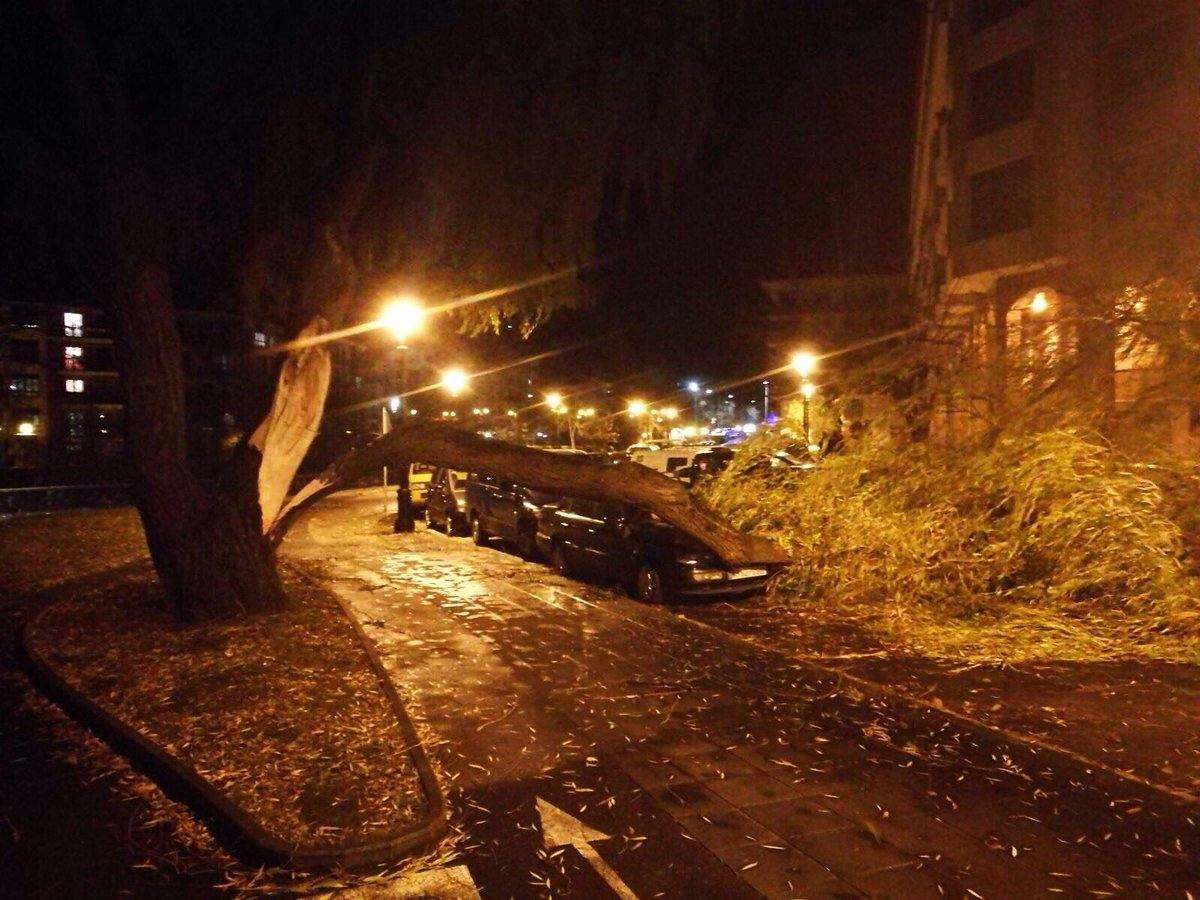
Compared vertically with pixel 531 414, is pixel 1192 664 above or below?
below

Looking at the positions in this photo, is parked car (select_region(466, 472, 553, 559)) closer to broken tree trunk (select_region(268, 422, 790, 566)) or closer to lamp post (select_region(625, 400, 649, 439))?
broken tree trunk (select_region(268, 422, 790, 566))

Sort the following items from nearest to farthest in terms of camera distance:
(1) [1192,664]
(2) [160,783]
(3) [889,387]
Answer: (2) [160,783]
(1) [1192,664]
(3) [889,387]

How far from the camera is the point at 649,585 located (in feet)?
40.7

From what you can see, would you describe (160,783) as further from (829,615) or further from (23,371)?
(23,371)

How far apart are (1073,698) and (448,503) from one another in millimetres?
15244

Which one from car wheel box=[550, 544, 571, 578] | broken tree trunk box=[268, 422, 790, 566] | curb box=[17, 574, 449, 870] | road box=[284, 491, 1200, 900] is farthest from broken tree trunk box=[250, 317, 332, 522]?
car wheel box=[550, 544, 571, 578]

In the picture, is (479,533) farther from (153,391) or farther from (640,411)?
(640,411)

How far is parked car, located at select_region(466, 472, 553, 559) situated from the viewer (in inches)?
655

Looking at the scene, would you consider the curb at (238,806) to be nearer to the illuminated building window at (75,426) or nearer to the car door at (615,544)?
the car door at (615,544)

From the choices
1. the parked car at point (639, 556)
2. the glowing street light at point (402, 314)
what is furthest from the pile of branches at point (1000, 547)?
the glowing street light at point (402, 314)

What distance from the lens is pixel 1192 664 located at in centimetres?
837

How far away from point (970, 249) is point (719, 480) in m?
14.6

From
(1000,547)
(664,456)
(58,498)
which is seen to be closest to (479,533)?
(1000,547)

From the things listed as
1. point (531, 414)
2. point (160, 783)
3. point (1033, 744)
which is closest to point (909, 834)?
point (1033, 744)
